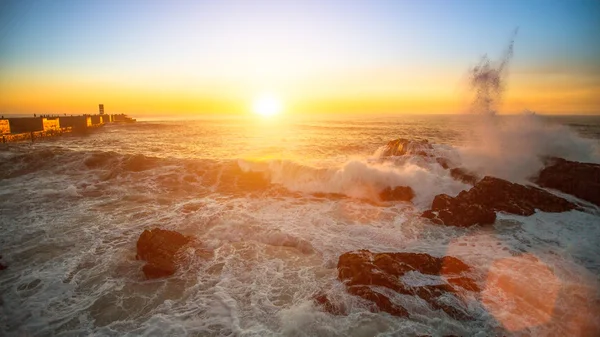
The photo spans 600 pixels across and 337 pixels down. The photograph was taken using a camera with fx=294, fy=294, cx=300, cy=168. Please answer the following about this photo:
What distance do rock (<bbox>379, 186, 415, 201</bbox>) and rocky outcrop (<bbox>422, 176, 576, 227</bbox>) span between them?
74.8 inches

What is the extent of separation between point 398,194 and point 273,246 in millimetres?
7847

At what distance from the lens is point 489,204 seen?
12.9 m

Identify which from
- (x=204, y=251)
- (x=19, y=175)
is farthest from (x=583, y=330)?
(x=19, y=175)

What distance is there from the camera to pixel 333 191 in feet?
54.7

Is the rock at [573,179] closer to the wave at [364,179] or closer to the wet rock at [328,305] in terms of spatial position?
the wave at [364,179]

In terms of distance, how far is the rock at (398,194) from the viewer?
1489 cm

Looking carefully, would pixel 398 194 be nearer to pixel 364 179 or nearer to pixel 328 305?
pixel 364 179

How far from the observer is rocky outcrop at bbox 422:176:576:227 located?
1146 centimetres

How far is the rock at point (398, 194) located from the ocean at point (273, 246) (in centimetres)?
42

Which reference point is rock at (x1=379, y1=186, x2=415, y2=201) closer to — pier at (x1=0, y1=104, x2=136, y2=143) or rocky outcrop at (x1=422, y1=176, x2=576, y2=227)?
rocky outcrop at (x1=422, y1=176, x2=576, y2=227)

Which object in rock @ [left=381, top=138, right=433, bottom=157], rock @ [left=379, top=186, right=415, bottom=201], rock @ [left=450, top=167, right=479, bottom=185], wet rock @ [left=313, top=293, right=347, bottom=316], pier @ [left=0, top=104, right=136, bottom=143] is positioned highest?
pier @ [left=0, top=104, right=136, bottom=143]

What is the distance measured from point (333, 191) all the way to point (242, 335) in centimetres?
1137

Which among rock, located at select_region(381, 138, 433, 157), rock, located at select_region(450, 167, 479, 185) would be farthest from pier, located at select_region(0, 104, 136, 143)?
rock, located at select_region(450, 167, 479, 185)

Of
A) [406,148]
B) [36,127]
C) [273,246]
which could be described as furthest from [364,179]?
[36,127]
